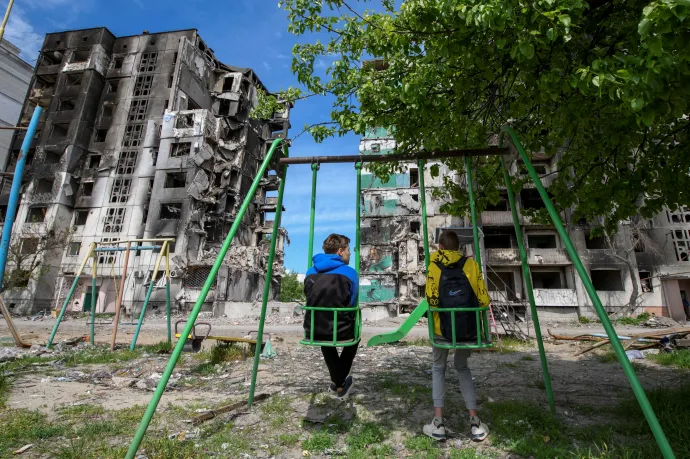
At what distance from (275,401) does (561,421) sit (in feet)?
11.9

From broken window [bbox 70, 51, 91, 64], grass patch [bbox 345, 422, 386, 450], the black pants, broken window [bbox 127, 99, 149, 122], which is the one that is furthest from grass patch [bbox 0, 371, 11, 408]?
broken window [bbox 70, 51, 91, 64]

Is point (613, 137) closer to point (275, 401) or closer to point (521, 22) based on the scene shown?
point (521, 22)

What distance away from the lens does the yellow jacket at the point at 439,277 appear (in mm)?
3736

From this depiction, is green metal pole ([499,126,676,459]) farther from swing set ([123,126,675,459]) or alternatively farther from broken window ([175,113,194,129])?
broken window ([175,113,194,129])

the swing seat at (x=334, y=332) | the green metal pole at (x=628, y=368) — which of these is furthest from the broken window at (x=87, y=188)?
the green metal pole at (x=628, y=368)

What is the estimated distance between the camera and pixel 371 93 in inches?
255

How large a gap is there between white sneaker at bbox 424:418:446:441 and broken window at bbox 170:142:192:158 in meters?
39.8

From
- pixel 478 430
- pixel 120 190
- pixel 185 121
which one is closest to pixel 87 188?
pixel 120 190

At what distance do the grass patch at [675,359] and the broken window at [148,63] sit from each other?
5047 cm

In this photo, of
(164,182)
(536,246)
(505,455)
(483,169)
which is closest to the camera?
(505,455)

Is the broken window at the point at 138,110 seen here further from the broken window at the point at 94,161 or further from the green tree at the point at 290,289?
the green tree at the point at 290,289

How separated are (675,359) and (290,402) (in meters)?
8.49

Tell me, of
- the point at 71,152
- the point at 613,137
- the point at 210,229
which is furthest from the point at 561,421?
the point at 71,152

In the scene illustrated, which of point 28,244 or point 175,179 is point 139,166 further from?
point 28,244
